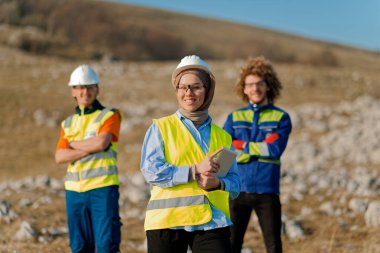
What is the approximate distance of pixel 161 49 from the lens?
216 feet

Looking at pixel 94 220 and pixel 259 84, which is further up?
pixel 259 84

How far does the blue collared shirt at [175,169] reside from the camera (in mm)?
3492

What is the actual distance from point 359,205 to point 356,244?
153cm

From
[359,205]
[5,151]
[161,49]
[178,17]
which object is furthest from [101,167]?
[178,17]

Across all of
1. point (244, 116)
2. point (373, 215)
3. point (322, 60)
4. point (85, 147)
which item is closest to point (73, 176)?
point (85, 147)

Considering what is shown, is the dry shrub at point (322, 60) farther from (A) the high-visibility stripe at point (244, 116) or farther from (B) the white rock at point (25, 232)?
(A) the high-visibility stripe at point (244, 116)

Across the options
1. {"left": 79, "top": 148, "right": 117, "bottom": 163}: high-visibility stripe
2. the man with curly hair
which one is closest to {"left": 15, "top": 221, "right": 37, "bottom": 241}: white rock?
{"left": 79, "top": 148, "right": 117, "bottom": 163}: high-visibility stripe

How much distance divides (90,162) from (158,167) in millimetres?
2228

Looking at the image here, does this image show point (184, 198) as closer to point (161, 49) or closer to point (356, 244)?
point (356, 244)

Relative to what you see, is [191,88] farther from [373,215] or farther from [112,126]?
[373,215]

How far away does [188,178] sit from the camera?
11.4 ft

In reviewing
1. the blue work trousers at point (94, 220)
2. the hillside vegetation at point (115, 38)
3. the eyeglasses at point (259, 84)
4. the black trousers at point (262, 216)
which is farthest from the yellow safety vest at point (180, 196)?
the hillside vegetation at point (115, 38)

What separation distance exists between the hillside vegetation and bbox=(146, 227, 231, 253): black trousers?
3986cm

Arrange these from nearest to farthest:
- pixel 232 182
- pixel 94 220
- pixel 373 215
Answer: pixel 232 182 < pixel 94 220 < pixel 373 215
